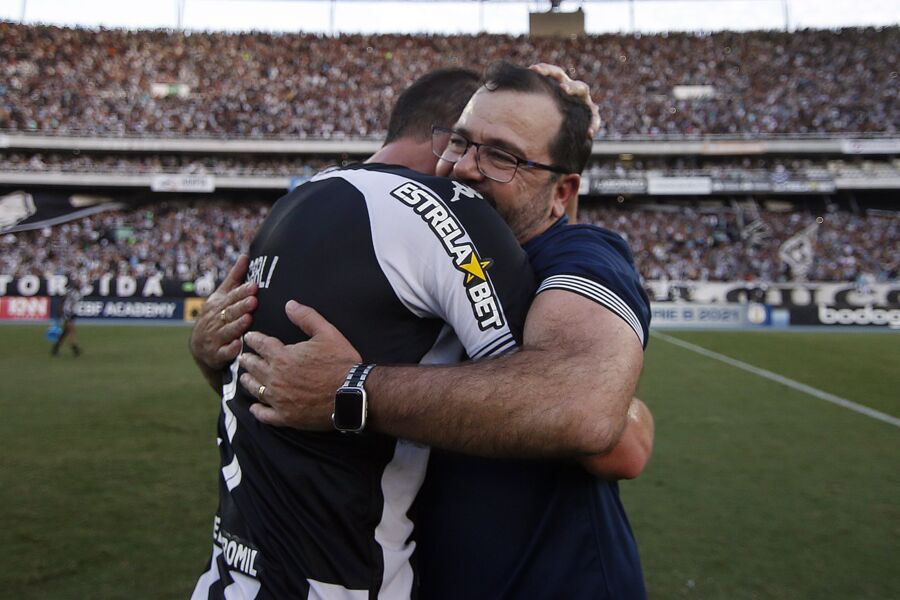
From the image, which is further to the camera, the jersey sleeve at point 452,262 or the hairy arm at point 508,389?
the jersey sleeve at point 452,262

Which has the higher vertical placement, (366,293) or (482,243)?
(482,243)

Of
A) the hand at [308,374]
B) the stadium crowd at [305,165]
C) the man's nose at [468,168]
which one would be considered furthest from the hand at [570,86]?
the stadium crowd at [305,165]

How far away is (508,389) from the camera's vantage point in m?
1.46

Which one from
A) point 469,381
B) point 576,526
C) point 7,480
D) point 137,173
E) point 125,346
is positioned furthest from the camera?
point 137,173

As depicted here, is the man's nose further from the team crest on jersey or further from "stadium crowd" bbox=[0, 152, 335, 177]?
"stadium crowd" bbox=[0, 152, 335, 177]

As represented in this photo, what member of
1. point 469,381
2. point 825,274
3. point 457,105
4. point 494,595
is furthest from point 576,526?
point 825,274

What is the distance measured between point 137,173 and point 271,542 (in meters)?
42.5

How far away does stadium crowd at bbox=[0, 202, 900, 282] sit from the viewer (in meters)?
33.6

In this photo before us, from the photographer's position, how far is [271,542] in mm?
1637

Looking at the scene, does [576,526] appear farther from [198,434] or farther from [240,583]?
[198,434]

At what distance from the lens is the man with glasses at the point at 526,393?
147 cm

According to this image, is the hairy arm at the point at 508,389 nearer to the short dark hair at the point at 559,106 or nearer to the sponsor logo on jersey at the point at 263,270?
the sponsor logo on jersey at the point at 263,270

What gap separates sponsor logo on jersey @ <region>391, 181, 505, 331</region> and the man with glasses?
A: 0.10 m

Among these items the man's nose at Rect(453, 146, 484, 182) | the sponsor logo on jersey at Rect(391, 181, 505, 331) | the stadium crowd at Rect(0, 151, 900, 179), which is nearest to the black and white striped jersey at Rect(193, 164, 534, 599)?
the sponsor logo on jersey at Rect(391, 181, 505, 331)
